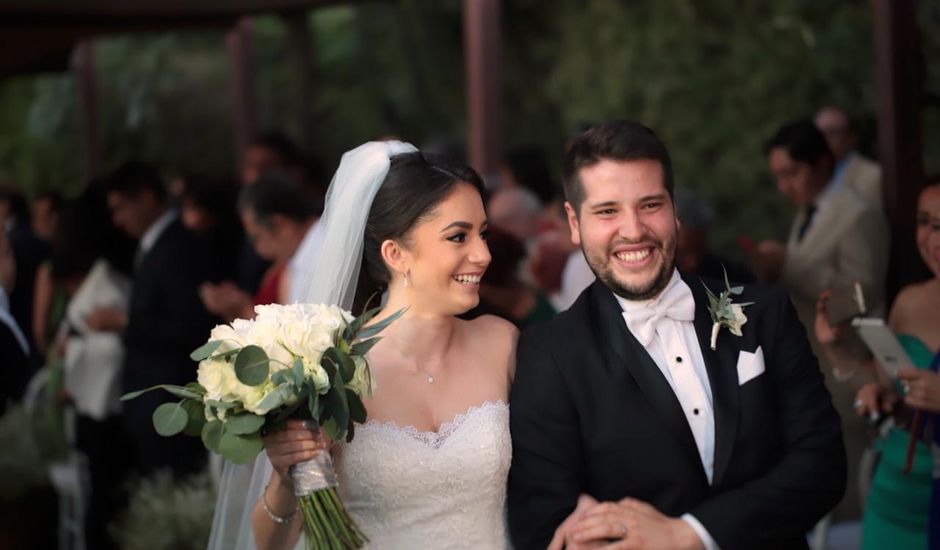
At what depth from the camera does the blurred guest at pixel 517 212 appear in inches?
318

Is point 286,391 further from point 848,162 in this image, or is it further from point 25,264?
point 25,264

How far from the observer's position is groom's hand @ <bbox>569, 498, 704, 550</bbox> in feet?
10.2

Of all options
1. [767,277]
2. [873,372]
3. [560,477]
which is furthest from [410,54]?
[560,477]

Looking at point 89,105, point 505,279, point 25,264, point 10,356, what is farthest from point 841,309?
point 89,105

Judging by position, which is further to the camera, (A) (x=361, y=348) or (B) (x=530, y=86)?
(B) (x=530, y=86)

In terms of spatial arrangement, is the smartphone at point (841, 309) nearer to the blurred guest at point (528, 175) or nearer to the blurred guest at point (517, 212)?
the blurred guest at point (517, 212)

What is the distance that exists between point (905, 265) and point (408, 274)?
281 cm

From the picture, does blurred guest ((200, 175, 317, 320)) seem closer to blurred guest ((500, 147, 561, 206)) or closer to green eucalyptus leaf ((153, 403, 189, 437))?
blurred guest ((500, 147, 561, 206))

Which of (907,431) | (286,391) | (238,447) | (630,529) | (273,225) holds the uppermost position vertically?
(273,225)

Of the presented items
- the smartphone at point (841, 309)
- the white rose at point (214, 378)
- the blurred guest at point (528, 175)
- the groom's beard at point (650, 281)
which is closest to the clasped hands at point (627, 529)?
the groom's beard at point (650, 281)

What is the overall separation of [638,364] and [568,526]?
1.31 ft

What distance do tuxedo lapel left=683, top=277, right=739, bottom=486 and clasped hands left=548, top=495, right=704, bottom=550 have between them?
0.51ft

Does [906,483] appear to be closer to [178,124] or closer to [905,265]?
[905,265]

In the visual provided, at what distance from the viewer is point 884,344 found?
167 inches
